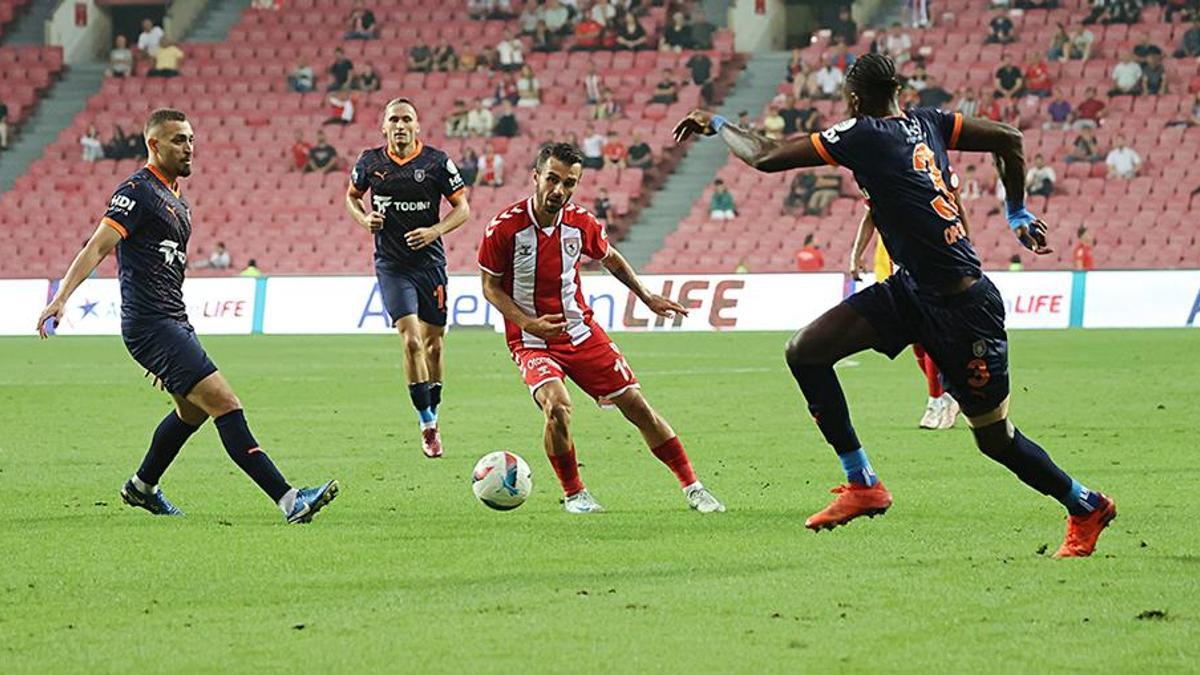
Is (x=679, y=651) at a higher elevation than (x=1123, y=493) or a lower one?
higher

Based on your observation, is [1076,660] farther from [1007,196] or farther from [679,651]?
[1007,196]

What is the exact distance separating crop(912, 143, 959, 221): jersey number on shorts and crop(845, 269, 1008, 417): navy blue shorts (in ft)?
1.04

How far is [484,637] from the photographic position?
256 inches

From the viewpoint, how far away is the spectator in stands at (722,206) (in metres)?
36.0

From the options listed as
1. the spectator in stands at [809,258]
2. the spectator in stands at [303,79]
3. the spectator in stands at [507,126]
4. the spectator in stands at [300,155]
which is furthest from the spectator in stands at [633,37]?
the spectator in stands at [809,258]

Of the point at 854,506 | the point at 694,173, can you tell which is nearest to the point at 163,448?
the point at 854,506

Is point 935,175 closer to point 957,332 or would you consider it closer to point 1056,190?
point 957,332

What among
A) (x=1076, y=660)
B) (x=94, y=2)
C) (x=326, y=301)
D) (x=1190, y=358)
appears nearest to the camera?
(x=1076, y=660)

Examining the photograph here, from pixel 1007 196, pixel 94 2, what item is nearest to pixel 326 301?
pixel 94 2

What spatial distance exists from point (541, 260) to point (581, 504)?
1.27 m

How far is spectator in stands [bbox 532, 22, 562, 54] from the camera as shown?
41.4m

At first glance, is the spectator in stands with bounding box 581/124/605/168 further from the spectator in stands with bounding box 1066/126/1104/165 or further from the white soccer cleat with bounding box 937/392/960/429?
the white soccer cleat with bounding box 937/392/960/429

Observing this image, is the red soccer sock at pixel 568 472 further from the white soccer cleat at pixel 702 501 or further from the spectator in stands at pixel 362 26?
the spectator in stands at pixel 362 26

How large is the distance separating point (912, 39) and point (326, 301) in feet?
45.4
